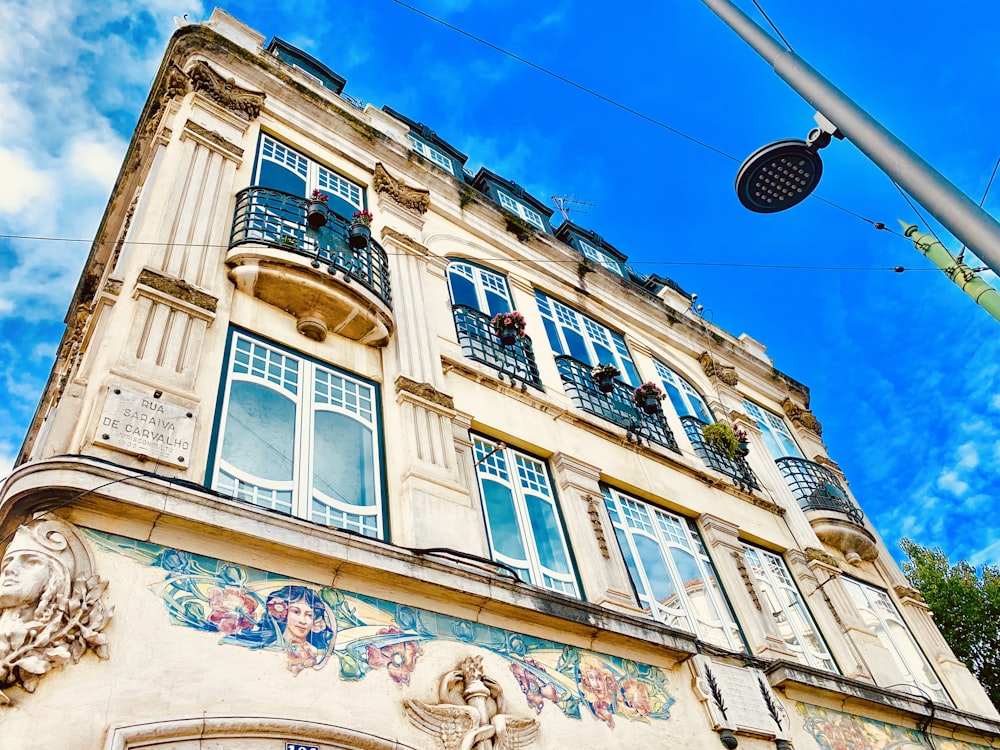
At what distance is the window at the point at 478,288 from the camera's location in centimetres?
1266

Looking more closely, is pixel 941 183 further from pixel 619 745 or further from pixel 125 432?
pixel 125 432

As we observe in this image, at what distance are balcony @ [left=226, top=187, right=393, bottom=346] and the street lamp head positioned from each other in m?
4.54

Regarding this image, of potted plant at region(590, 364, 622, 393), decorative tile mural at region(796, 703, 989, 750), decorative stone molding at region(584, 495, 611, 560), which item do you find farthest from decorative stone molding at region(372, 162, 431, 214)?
decorative tile mural at region(796, 703, 989, 750)

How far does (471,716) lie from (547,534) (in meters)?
3.35

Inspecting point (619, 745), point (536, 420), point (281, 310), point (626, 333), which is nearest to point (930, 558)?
point (626, 333)

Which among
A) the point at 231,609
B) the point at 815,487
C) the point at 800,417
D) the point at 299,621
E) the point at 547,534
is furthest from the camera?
the point at 800,417

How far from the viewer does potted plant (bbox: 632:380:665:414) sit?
44.2 feet

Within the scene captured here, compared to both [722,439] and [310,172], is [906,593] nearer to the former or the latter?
[722,439]

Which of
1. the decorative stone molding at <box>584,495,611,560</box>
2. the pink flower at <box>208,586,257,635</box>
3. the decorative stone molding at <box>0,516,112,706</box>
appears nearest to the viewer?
the decorative stone molding at <box>0,516,112,706</box>

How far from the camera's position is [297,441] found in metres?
7.90

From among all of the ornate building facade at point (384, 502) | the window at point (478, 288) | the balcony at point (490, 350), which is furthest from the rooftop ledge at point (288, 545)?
the window at point (478, 288)

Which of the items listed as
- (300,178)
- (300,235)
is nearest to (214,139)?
(300,178)

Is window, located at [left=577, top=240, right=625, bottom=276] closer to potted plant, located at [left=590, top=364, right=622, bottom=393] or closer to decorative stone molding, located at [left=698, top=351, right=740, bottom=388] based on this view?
decorative stone molding, located at [left=698, top=351, right=740, bottom=388]

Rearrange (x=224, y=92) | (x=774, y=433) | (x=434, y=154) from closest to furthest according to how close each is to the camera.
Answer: (x=224, y=92)
(x=434, y=154)
(x=774, y=433)
